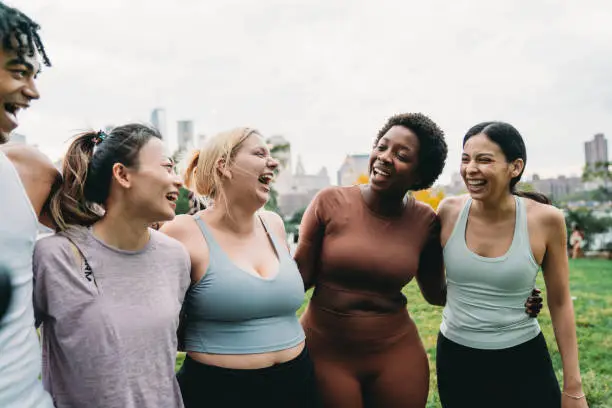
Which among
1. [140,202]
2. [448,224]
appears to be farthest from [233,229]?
[448,224]

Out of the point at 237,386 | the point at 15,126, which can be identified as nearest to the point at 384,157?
the point at 237,386

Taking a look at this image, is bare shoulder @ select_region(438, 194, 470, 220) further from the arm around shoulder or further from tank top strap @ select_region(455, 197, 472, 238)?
the arm around shoulder

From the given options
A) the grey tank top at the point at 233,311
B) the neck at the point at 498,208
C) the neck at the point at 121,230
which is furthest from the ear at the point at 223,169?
the neck at the point at 498,208

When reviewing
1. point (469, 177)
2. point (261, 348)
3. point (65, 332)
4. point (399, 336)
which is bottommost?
point (399, 336)

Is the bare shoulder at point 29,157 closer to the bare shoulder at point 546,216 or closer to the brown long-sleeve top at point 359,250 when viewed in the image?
the brown long-sleeve top at point 359,250

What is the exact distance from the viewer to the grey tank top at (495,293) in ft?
9.13

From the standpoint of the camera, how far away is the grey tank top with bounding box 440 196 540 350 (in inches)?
110

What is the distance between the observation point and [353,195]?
303 cm

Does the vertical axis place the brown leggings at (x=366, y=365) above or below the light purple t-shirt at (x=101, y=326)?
below

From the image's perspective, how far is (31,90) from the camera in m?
1.83

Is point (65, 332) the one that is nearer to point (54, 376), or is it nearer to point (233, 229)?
point (54, 376)

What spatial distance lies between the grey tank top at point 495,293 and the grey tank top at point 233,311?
40.4 inches

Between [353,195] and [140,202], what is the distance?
4.27ft

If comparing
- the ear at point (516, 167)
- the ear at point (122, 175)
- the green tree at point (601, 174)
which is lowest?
the green tree at point (601, 174)
